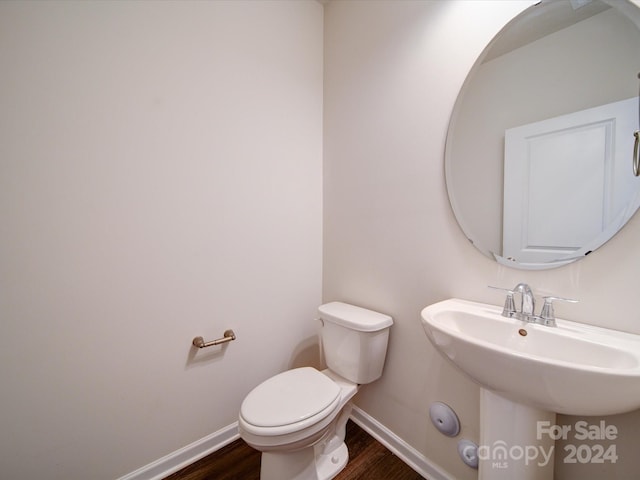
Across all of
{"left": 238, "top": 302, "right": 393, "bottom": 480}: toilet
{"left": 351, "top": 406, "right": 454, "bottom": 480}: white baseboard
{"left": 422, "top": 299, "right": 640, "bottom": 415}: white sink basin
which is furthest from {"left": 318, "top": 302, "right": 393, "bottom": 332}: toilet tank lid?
{"left": 351, "top": 406, "right": 454, "bottom": 480}: white baseboard

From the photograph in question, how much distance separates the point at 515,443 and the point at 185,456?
144cm

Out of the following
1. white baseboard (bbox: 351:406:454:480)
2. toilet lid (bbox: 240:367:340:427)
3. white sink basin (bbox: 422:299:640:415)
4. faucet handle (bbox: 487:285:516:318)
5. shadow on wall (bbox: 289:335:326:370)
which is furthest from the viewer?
shadow on wall (bbox: 289:335:326:370)

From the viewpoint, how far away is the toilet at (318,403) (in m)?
0.95

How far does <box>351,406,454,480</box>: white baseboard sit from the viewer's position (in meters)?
1.15

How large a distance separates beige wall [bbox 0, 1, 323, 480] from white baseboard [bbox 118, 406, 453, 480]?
0.04m

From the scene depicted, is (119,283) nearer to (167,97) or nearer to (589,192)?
(167,97)

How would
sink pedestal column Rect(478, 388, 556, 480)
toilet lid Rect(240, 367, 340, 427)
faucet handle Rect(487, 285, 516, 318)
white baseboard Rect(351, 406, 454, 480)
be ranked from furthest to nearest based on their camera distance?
white baseboard Rect(351, 406, 454, 480), toilet lid Rect(240, 367, 340, 427), faucet handle Rect(487, 285, 516, 318), sink pedestal column Rect(478, 388, 556, 480)

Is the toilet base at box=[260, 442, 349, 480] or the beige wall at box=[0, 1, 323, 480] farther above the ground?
the beige wall at box=[0, 1, 323, 480]

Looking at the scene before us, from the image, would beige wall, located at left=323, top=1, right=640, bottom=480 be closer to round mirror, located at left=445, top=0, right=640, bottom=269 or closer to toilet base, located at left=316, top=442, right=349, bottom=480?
round mirror, located at left=445, top=0, right=640, bottom=269

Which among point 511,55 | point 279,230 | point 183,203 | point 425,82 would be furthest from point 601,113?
point 183,203

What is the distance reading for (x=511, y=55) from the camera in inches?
36.3

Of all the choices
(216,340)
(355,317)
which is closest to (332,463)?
(355,317)

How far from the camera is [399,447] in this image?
4.24ft

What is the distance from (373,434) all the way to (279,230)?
1293 mm
